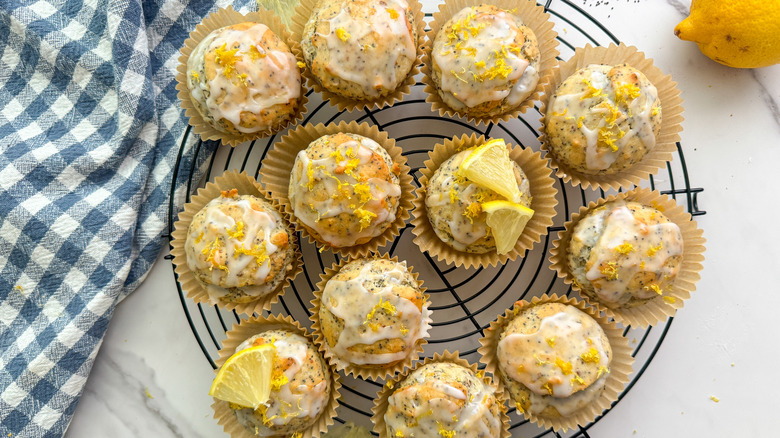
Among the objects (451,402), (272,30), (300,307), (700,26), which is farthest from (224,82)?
(700,26)

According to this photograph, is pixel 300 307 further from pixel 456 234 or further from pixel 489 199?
pixel 489 199

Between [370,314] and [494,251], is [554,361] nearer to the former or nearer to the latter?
[494,251]

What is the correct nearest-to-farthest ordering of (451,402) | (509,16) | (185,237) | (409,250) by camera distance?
(451,402)
(509,16)
(185,237)
(409,250)

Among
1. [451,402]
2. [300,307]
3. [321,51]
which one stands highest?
[321,51]

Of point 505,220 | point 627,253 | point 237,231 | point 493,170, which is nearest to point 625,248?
point 627,253

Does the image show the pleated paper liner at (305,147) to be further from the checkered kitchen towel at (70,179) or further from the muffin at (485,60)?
the checkered kitchen towel at (70,179)

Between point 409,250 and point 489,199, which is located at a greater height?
point 489,199
